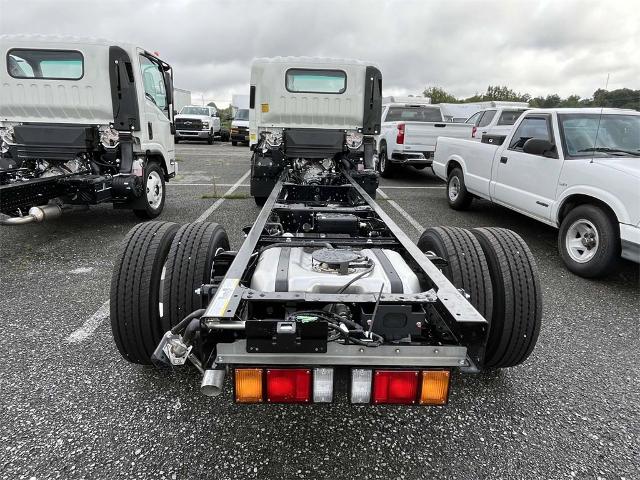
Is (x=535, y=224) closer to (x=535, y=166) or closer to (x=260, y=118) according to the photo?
(x=535, y=166)

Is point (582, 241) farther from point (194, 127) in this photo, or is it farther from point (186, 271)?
point (194, 127)

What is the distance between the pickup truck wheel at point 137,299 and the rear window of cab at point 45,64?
4.83 m

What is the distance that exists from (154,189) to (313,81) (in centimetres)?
324

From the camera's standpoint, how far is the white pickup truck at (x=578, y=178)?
4355 millimetres

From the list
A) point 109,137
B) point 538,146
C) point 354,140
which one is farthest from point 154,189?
point 538,146

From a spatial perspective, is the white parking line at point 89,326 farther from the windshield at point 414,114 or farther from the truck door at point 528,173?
the windshield at point 414,114

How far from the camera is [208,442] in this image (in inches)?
87.1

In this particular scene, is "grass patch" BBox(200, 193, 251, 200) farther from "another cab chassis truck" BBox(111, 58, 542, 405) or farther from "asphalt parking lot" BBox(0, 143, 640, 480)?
"asphalt parking lot" BBox(0, 143, 640, 480)

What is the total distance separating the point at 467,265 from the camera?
2.55 m

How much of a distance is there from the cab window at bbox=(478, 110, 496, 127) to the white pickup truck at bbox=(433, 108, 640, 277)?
188 inches

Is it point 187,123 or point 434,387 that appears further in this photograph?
point 187,123

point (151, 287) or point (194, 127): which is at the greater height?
point (194, 127)

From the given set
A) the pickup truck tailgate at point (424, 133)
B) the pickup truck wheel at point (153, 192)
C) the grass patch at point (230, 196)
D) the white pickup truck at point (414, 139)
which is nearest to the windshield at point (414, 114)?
the white pickup truck at point (414, 139)

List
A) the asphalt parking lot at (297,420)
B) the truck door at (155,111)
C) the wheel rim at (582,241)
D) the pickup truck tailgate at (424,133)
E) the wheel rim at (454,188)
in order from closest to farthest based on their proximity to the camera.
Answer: the asphalt parking lot at (297,420) → the wheel rim at (582,241) → the truck door at (155,111) → the wheel rim at (454,188) → the pickup truck tailgate at (424,133)
